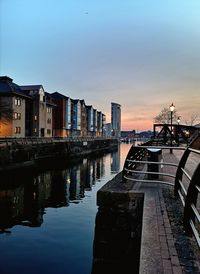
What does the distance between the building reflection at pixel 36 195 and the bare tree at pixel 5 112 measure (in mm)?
21407

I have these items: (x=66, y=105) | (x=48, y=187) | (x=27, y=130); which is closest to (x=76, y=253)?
(x=48, y=187)

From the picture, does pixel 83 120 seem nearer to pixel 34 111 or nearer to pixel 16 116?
pixel 34 111

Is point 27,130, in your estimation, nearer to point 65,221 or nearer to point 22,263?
point 65,221

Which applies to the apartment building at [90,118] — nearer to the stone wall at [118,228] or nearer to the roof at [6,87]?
the roof at [6,87]

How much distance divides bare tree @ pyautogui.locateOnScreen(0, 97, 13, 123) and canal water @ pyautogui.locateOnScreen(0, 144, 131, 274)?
2569 centimetres

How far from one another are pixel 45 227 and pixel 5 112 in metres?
38.2

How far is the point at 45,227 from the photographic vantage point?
44.3 ft

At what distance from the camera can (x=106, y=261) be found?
743 cm

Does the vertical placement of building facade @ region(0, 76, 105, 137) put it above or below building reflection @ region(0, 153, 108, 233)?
above

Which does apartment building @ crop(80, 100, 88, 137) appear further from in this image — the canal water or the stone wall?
the stone wall

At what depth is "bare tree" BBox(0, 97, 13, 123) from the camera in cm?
4822

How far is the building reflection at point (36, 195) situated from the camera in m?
14.9

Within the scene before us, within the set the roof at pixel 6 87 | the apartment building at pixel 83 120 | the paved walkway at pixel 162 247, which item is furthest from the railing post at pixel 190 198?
the apartment building at pixel 83 120

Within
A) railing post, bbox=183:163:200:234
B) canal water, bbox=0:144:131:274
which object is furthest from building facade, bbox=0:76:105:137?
railing post, bbox=183:163:200:234
